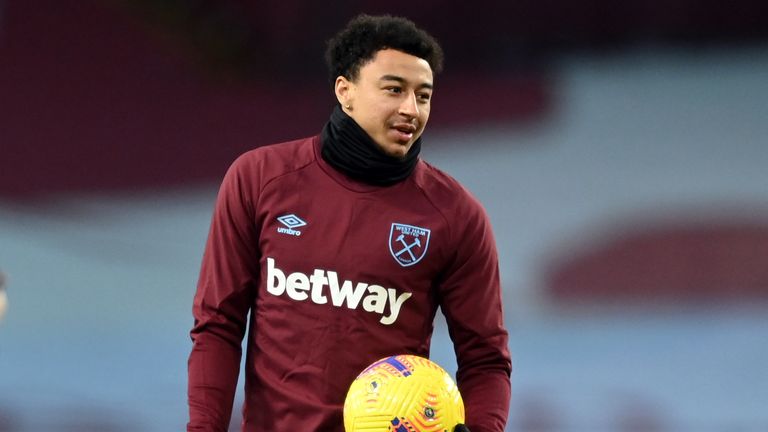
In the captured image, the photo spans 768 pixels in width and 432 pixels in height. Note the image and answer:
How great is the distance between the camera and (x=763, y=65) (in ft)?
18.6

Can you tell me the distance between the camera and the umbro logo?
220 centimetres

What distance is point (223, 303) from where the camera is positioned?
85.7 inches

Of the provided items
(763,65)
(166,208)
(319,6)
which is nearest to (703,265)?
(763,65)

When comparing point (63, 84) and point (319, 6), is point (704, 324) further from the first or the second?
point (63, 84)

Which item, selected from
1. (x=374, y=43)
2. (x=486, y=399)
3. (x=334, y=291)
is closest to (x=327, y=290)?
(x=334, y=291)

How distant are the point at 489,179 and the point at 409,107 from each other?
3524 mm

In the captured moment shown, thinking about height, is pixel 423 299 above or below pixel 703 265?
below

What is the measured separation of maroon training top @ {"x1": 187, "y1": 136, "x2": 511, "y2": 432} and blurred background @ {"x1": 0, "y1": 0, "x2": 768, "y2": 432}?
3.01 m

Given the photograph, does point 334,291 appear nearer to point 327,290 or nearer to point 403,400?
point 327,290

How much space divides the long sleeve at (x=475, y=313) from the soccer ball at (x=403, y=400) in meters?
0.25

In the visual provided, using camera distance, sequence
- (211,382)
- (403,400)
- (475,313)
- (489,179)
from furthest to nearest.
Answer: (489,179)
(475,313)
(211,382)
(403,400)

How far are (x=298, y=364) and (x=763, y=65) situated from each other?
13.6ft

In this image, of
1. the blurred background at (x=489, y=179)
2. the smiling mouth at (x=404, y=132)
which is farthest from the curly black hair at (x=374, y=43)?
the blurred background at (x=489, y=179)

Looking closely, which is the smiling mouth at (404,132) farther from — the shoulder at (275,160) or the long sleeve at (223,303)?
the long sleeve at (223,303)
